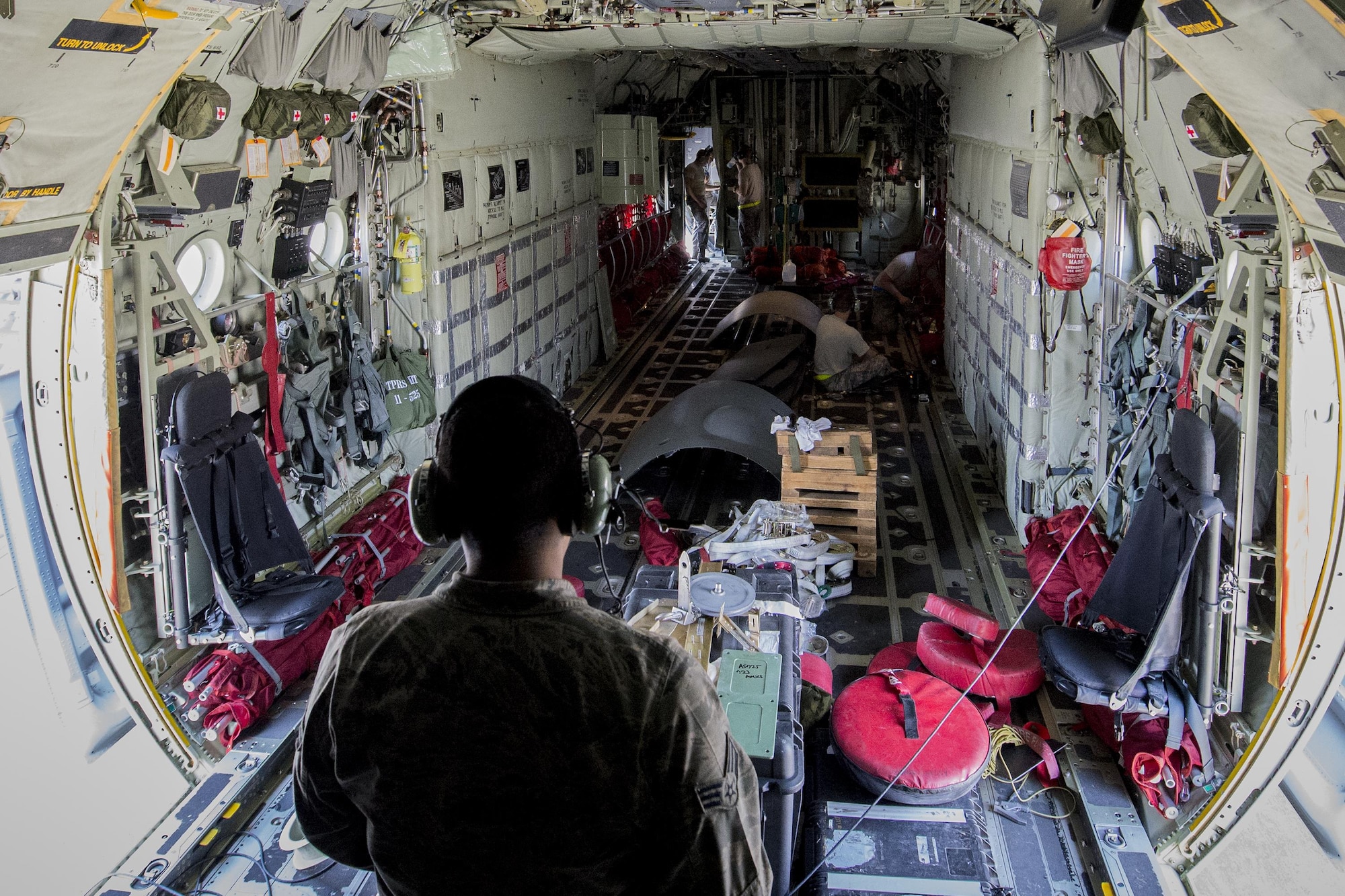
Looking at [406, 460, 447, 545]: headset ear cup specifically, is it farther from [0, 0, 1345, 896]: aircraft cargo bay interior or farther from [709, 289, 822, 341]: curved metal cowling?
[709, 289, 822, 341]: curved metal cowling

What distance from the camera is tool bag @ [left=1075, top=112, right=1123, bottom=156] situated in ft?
20.7

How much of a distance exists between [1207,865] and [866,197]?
17731mm

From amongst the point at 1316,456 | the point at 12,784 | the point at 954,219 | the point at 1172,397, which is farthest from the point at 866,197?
the point at 12,784

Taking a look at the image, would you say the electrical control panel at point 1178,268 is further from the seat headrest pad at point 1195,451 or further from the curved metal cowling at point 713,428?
the curved metal cowling at point 713,428

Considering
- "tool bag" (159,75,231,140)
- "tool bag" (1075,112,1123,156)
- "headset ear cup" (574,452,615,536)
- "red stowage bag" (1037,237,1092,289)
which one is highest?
"tool bag" (159,75,231,140)

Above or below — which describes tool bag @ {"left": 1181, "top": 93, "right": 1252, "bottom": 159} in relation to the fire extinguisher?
above

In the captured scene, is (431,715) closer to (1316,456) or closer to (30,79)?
(30,79)

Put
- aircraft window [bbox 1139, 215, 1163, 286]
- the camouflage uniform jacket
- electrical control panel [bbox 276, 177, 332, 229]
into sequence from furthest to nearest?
1. electrical control panel [bbox 276, 177, 332, 229]
2. aircraft window [bbox 1139, 215, 1163, 286]
3. the camouflage uniform jacket

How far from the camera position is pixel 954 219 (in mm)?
12523

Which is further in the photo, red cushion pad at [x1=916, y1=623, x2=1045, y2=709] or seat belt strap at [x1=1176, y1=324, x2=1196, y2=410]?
red cushion pad at [x1=916, y1=623, x2=1045, y2=709]

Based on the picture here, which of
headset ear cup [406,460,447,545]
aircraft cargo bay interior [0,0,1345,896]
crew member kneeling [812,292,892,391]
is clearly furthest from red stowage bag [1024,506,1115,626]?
crew member kneeling [812,292,892,391]

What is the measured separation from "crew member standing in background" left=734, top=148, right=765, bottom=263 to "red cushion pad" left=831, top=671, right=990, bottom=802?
15868 mm

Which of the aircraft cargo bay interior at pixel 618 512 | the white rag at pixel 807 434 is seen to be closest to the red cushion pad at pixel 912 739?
the aircraft cargo bay interior at pixel 618 512

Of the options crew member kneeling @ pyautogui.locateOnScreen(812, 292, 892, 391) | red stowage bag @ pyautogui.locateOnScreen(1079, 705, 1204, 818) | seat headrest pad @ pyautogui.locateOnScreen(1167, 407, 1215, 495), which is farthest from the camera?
crew member kneeling @ pyautogui.locateOnScreen(812, 292, 892, 391)
